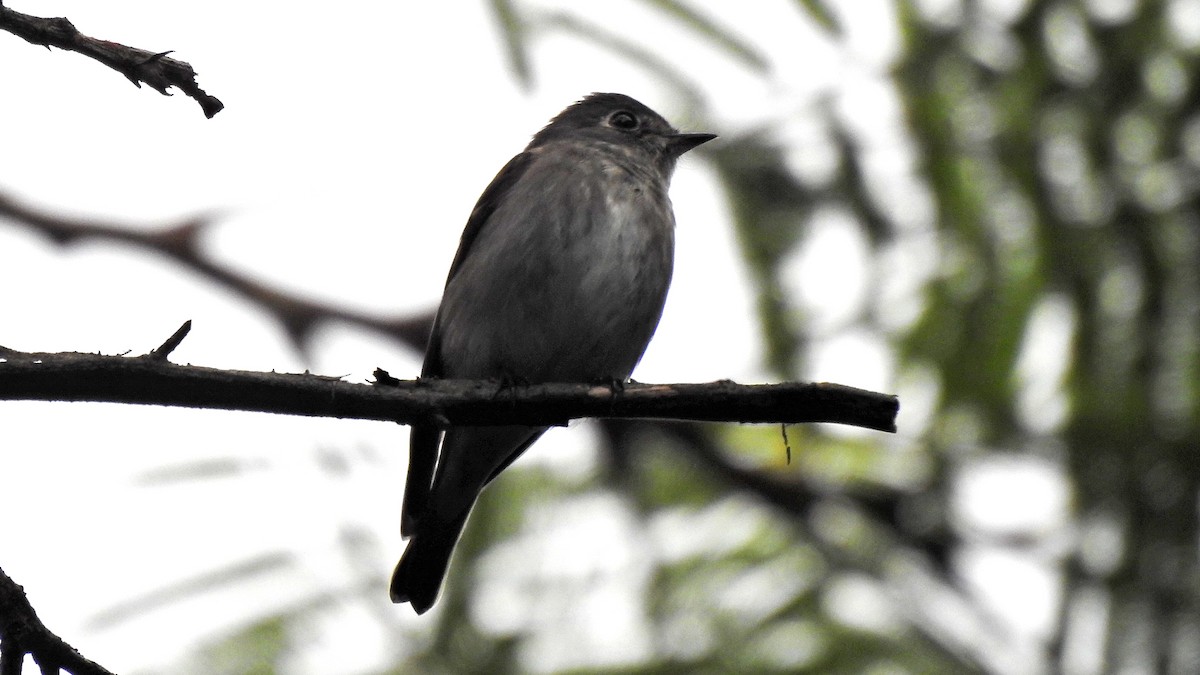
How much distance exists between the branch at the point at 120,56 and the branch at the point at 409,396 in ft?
1.40

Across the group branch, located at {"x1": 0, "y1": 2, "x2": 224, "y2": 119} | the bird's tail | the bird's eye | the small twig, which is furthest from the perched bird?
branch, located at {"x1": 0, "y1": 2, "x2": 224, "y2": 119}

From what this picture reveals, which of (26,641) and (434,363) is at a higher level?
(434,363)

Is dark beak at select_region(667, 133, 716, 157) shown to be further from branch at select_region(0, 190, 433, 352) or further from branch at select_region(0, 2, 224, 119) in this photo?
branch at select_region(0, 2, 224, 119)

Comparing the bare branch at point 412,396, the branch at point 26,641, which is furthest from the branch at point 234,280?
the branch at point 26,641

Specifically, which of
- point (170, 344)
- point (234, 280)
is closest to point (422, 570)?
point (234, 280)

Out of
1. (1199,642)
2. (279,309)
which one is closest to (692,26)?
(279,309)

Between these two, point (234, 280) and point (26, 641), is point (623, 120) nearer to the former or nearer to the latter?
point (234, 280)

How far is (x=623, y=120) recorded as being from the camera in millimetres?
6918

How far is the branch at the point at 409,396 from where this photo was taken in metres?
2.34

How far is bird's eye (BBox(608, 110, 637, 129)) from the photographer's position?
687cm

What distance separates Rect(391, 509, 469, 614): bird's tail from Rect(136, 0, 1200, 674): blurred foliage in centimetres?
8

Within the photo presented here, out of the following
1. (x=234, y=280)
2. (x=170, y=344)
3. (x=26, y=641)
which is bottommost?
(x=26, y=641)

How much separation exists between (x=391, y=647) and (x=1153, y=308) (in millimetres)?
2954

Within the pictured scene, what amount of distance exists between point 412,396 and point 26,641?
809mm
